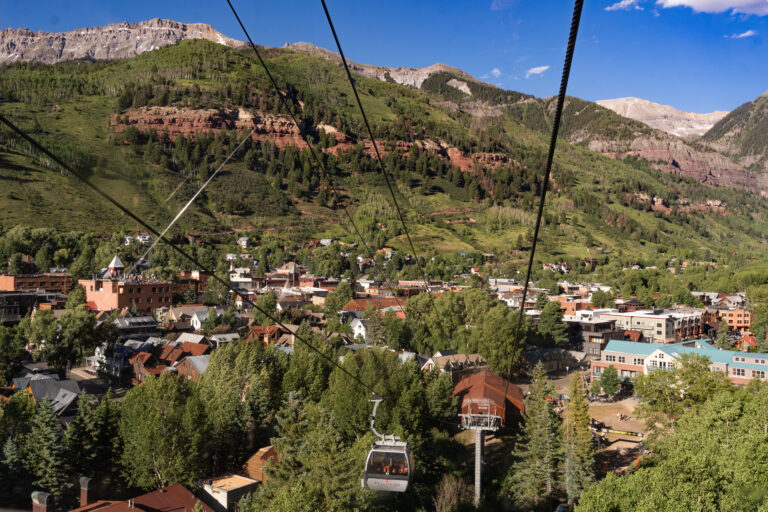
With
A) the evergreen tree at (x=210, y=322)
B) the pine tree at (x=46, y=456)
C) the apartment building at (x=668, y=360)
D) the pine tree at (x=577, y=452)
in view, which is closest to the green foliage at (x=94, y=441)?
the pine tree at (x=46, y=456)

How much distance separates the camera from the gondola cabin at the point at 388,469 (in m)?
10.7

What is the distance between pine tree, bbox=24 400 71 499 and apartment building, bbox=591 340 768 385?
27175mm

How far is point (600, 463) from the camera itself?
69.2 ft

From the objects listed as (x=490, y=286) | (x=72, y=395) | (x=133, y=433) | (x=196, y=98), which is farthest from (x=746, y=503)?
(x=196, y=98)

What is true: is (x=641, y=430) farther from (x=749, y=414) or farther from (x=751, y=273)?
(x=751, y=273)

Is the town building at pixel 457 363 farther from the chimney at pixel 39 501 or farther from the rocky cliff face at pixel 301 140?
the rocky cliff face at pixel 301 140

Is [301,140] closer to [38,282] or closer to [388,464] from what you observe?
[38,282]

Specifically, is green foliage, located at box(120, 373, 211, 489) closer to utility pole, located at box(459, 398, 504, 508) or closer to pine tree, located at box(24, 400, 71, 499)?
pine tree, located at box(24, 400, 71, 499)

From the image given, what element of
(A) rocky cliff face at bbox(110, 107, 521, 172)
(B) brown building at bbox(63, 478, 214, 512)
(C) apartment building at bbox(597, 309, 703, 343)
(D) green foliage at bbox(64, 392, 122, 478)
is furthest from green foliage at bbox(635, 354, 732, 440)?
(A) rocky cliff face at bbox(110, 107, 521, 172)

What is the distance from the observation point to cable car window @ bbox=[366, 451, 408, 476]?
1080 centimetres

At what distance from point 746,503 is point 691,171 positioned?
702 feet

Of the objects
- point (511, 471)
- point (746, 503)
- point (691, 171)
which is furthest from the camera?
point (691, 171)

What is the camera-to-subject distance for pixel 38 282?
4803cm

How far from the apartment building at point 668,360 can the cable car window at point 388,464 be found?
23.7 metres
